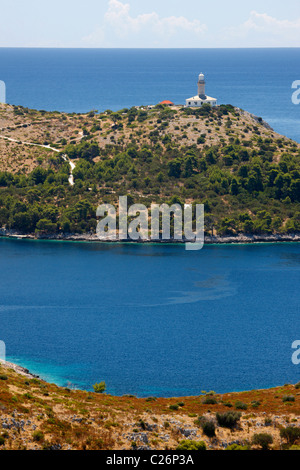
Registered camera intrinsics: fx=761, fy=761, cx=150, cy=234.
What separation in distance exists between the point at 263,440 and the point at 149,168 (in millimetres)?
90192

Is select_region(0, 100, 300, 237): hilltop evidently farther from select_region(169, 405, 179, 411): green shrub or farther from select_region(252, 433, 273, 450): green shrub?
select_region(252, 433, 273, 450): green shrub

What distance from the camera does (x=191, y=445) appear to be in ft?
130

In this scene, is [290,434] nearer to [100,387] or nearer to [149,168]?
[100,387]

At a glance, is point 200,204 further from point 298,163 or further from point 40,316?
point 40,316

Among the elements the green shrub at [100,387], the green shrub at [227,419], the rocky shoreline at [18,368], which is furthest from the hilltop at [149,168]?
the green shrub at [227,419]

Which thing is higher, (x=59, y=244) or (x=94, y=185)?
(x=94, y=185)

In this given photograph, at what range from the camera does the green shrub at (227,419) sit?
140 feet

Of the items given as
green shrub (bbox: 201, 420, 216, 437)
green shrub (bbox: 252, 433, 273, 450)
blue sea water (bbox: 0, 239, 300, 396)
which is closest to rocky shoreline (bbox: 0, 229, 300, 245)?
blue sea water (bbox: 0, 239, 300, 396)

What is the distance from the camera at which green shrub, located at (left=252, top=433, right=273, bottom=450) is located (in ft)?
132

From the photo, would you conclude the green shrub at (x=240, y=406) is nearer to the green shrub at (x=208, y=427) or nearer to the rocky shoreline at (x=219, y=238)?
the green shrub at (x=208, y=427)

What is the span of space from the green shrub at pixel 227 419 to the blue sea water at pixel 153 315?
47.8 feet

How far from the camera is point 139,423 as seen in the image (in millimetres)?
42344

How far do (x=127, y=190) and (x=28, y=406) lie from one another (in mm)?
80263
